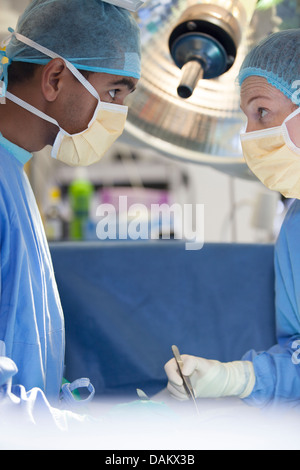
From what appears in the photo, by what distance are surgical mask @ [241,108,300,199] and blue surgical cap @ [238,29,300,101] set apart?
0.06 meters

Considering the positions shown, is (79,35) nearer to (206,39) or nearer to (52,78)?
(52,78)

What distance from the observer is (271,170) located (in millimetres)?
1011

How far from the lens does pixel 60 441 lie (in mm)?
588

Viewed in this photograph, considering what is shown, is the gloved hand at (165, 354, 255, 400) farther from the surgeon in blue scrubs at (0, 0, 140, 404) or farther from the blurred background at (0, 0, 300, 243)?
the blurred background at (0, 0, 300, 243)

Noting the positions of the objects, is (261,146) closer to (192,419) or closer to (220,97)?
(220,97)

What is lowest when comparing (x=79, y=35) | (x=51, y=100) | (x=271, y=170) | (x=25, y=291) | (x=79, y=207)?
(x=25, y=291)

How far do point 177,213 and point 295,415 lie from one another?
6.82 ft

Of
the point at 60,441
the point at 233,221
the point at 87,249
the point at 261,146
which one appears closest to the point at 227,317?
the point at 87,249

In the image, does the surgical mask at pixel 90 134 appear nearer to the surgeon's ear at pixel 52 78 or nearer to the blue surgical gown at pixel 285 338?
the surgeon's ear at pixel 52 78

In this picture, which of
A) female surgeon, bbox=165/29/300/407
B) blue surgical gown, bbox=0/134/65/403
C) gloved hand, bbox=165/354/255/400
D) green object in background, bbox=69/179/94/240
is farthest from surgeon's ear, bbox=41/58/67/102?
green object in background, bbox=69/179/94/240

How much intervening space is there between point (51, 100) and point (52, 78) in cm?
4

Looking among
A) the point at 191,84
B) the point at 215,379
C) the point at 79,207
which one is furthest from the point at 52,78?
the point at 79,207

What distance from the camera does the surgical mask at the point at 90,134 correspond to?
929mm

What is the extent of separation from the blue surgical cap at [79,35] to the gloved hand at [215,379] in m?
0.56
